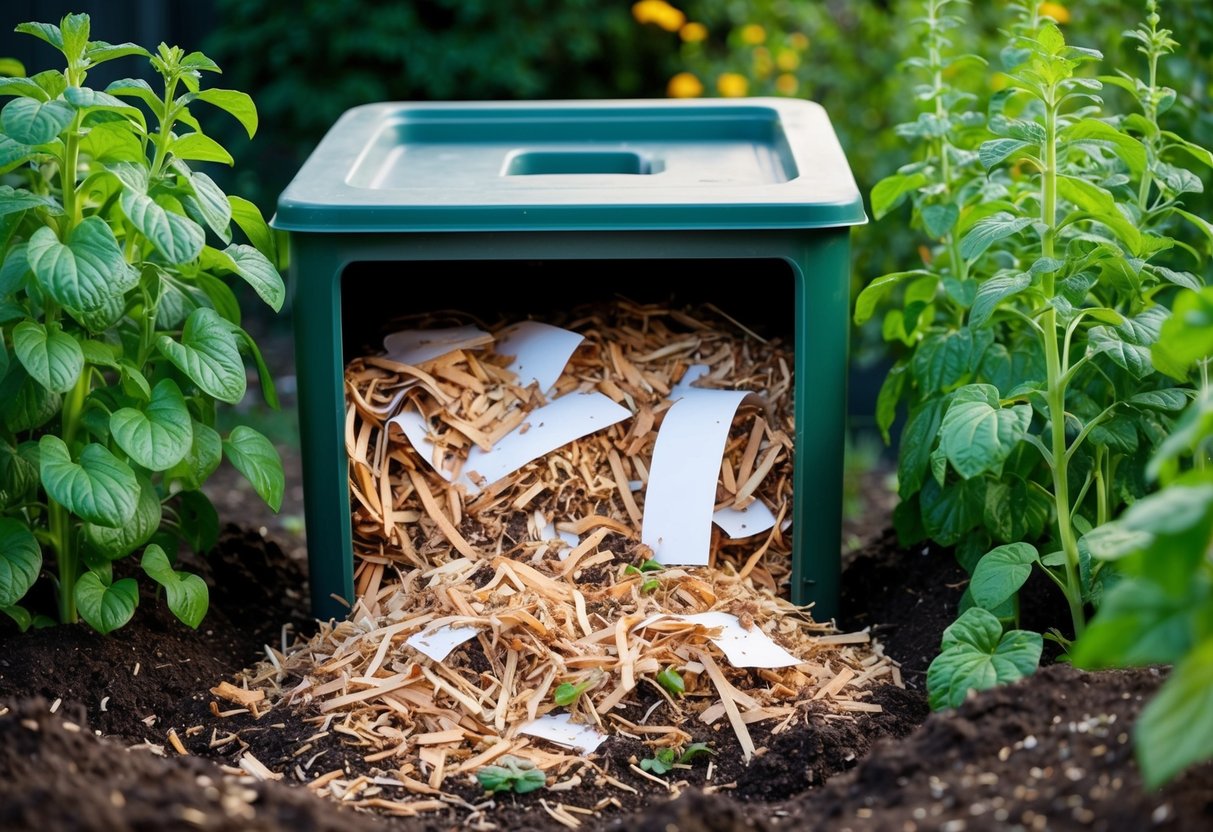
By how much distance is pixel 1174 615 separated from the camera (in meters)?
1.39

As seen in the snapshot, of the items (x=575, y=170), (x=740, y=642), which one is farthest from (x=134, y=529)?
(x=575, y=170)

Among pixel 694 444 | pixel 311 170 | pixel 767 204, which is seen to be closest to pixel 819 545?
pixel 694 444

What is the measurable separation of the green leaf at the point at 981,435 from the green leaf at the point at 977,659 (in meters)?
0.25

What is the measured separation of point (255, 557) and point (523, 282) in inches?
34.6

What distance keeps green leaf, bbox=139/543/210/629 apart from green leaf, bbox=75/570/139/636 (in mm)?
45

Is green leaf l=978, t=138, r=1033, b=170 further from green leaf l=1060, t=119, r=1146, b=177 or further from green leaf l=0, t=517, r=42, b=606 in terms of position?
green leaf l=0, t=517, r=42, b=606

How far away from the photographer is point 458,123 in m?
3.15

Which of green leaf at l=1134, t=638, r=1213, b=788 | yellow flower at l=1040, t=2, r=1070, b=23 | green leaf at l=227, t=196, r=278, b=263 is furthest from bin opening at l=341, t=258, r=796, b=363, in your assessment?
green leaf at l=1134, t=638, r=1213, b=788

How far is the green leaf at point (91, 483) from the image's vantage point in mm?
2072

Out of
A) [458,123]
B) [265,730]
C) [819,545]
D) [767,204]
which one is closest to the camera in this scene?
[265,730]

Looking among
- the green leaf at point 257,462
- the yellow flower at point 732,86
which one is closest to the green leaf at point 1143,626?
the green leaf at point 257,462

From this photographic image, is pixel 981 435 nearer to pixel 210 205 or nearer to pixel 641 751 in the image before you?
pixel 641 751

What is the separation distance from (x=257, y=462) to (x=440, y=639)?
48cm

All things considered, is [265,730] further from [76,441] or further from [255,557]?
[255,557]
